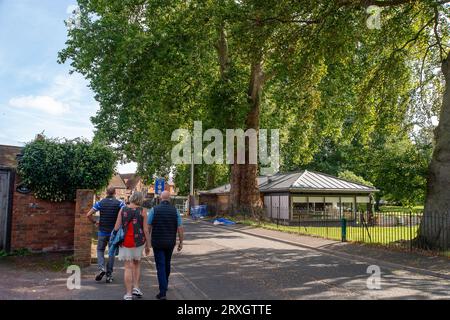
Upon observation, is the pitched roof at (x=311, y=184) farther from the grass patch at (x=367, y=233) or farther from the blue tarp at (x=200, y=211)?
the blue tarp at (x=200, y=211)

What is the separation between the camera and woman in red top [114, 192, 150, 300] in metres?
7.68

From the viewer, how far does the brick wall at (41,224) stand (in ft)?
38.5

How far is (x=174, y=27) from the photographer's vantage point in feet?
66.3

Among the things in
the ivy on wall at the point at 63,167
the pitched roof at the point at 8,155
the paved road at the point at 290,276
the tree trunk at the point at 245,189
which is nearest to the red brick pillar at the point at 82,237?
the ivy on wall at the point at 63,167

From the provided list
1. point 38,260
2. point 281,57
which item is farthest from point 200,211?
point 38,260

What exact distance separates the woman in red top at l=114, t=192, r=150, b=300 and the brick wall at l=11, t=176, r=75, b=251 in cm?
521

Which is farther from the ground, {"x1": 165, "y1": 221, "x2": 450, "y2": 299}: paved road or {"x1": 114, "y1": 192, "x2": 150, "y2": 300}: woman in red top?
{"x1": 114, "y1": 192, "x2": 150, "y2": 300}: woman in red top

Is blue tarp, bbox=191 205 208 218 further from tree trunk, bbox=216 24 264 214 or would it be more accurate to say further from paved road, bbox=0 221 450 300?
paved road, bbox=0 221 450 300

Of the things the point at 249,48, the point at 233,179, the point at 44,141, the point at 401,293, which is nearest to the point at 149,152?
the point at 233,179

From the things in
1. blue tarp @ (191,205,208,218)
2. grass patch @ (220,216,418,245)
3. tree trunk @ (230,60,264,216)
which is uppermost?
tree trunk @ (230,60,264,216)

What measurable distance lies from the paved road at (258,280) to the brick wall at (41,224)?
5.91ft

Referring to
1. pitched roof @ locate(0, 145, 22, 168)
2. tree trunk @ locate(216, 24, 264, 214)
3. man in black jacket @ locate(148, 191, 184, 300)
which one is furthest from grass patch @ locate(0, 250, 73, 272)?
tree trunk @ locate(216, 24, 264, 214)

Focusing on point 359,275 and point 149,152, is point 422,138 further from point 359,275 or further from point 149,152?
point 149,152
